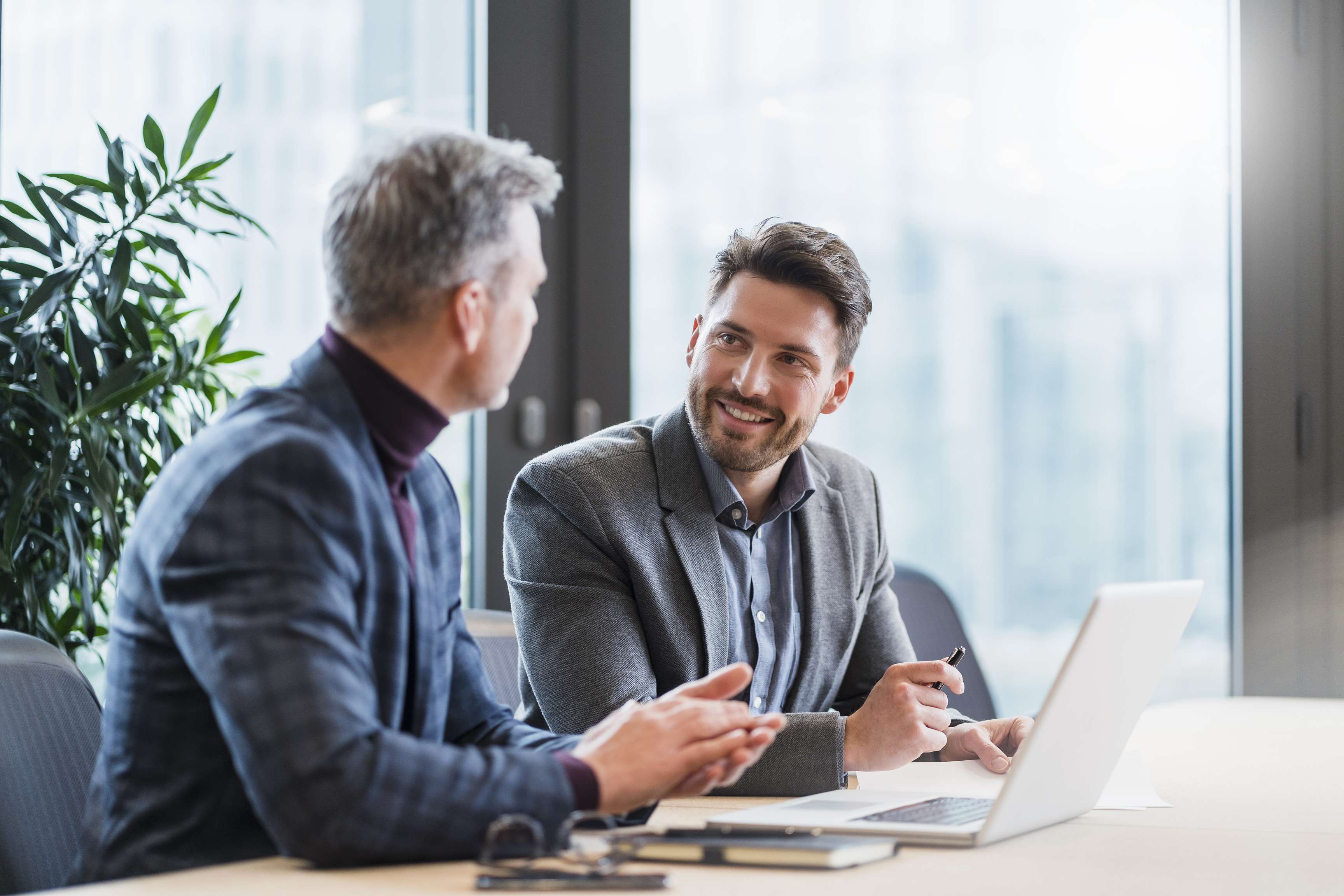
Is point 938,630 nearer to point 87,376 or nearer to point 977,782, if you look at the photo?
point 977,782

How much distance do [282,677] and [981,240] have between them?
2.73 meters

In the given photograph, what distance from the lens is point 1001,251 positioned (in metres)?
3.40

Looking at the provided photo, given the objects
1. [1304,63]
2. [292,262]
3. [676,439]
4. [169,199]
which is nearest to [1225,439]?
[1304,63]

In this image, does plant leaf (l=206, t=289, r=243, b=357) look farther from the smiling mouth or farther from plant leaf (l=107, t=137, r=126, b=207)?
the smiling mouth

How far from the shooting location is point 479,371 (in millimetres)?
1290

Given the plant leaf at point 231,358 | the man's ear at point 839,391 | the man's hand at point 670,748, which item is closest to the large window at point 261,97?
the plant leaf at point 231,358

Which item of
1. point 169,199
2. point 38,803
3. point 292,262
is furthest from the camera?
point 292,262

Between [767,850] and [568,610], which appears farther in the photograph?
[568,610]

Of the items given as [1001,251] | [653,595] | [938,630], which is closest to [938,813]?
[653,595]

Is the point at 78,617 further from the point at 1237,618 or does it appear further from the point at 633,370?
the point at 1237,618

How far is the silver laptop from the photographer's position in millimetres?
1171

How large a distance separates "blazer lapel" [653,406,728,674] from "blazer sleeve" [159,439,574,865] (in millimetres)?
730

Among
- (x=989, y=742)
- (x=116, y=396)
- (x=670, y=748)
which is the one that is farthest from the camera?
(x=116, y=396)

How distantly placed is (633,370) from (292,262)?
0.90 m
